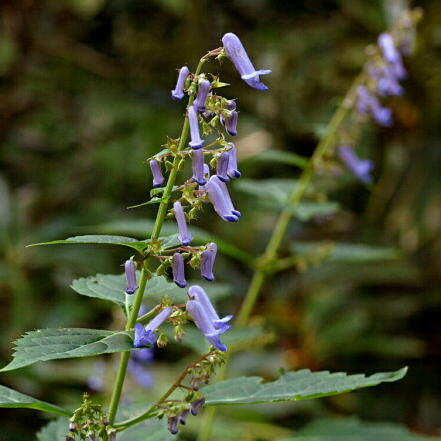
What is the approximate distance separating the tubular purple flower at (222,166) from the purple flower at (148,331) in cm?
34

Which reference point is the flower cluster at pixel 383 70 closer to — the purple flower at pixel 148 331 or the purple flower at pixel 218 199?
the purple flower at pixel 218 199

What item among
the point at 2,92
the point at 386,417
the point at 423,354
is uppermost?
the point at 2,92

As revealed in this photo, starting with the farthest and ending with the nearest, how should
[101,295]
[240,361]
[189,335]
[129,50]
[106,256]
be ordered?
[129,50], [106,256], [240,361], [189,335], [101,295]

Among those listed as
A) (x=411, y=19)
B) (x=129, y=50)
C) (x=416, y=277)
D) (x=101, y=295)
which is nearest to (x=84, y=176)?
(x=129, y=50)

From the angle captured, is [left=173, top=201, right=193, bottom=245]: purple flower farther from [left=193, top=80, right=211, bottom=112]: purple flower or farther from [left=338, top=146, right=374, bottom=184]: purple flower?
[left=338, top=146, right=374, bottom=184]: purple flower

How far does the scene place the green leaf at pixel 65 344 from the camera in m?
1.40

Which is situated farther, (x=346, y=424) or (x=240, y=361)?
(x=240, y=361)

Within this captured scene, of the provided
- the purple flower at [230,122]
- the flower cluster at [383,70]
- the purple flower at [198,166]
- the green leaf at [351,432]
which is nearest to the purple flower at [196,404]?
the purple flower at [198,166]

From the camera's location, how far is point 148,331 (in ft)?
5.12

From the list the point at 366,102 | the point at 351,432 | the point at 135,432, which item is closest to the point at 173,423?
the point at 135,432

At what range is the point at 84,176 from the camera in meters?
6.24

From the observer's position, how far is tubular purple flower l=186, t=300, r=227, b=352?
1.57 metres

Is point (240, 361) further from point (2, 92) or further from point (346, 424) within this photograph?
point (2, 92)

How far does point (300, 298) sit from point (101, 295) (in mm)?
4438
